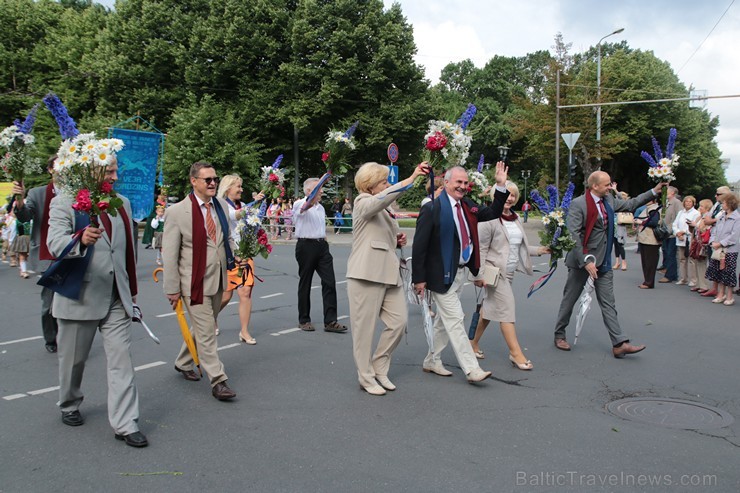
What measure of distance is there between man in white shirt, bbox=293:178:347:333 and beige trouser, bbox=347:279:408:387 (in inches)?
101

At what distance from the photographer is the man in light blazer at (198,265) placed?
18.2 feet

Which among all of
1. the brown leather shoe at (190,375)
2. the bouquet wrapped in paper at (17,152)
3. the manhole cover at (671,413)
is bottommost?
the manhole cover at (671,413)

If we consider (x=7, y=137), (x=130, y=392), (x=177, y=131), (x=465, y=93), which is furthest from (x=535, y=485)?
(x=465, y=93)

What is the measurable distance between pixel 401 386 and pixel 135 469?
2620 mm

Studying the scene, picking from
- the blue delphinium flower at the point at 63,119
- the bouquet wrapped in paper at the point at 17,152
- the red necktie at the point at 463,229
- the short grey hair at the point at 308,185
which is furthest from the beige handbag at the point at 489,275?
the bouquet wrapped in paper at the point at 17,152

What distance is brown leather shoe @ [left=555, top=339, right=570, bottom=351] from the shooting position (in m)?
7.57

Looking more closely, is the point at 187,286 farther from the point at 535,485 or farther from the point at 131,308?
the point at 535,485

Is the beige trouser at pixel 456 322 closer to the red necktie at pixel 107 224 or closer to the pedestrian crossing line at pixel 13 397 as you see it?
the red necktie at pixel 107 224

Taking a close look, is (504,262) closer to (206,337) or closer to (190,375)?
(206,337)

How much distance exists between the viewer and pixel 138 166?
17094 mm

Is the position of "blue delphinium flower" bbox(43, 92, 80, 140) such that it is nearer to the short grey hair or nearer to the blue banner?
the short grey hair

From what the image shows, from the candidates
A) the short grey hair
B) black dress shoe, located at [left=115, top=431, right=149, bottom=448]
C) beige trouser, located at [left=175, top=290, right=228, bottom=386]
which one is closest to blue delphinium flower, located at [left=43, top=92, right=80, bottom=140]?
beige trouser, located at [left=175, top=290, right=228, bottom=386]

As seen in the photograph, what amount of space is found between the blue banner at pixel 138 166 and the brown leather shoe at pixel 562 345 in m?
12.4

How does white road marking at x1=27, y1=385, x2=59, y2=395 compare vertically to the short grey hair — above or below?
below
